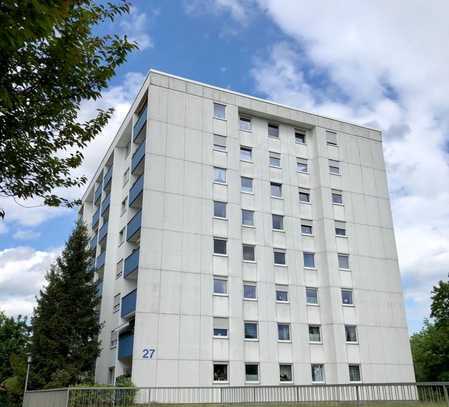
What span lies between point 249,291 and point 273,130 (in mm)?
12478

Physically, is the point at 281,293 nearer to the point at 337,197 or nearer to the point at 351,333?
the point at 351,333

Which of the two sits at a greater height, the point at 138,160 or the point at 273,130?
the point at 273,130

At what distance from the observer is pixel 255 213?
108 feet

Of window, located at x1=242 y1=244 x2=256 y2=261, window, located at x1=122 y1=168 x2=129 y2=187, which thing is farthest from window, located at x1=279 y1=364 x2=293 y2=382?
window, located at x1=122 y1=168 x2=129 y2=187

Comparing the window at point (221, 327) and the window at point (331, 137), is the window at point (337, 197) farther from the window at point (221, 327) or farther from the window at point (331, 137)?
the window at point (221, 327)

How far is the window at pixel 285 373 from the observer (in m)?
29.6

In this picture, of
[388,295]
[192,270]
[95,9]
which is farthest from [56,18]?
[388,295]

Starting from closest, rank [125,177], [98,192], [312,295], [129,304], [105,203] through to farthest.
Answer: [129,304]
[312,295]
[125,177]
[105,203]
[98,192]

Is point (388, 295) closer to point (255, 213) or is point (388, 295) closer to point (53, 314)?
point (255, 213)

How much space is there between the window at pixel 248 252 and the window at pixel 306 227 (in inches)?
177

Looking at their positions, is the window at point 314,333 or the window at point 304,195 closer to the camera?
the window at point 314,333

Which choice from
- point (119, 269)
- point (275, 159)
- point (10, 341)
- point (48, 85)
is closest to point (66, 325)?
point (119, 269)

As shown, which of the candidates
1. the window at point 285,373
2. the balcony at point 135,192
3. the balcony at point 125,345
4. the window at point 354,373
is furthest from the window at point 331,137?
the balcony at point 125,345

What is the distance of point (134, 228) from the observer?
103ft
